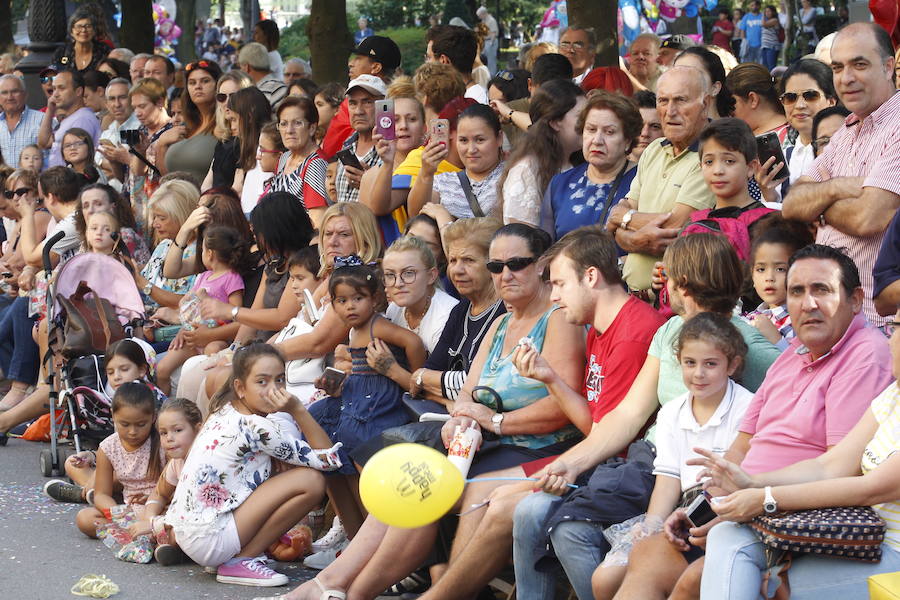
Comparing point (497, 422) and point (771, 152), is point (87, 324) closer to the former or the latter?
point (497, 422)

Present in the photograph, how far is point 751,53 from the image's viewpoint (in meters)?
23.9

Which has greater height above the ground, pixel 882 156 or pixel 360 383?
pixel 882 156

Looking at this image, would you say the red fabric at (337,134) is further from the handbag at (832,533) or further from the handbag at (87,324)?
the handbag at (832,533)

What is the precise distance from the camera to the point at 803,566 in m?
4.02

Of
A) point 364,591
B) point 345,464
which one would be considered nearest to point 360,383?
point 345,464

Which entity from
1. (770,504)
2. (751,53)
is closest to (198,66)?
(770,504)

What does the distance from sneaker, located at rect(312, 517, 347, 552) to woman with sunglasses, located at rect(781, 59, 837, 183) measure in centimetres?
298

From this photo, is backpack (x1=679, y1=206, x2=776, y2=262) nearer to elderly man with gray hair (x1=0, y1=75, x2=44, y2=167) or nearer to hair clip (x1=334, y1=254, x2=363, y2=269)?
hair clip (x1=334, y1=254, x2=363, y2=269)

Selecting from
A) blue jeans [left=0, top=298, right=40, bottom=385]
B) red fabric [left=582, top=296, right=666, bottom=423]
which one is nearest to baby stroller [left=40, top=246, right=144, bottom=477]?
blue jeans [left=0, top=298, right=40, bottom=385]

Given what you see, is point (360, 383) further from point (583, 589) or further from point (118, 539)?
point (583, 589)

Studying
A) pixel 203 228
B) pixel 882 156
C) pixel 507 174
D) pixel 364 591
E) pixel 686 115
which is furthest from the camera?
pixel 203 228

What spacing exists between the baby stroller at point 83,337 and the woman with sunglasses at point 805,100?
173 inches

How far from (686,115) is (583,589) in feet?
8.22

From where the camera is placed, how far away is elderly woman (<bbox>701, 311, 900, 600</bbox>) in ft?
12.9
